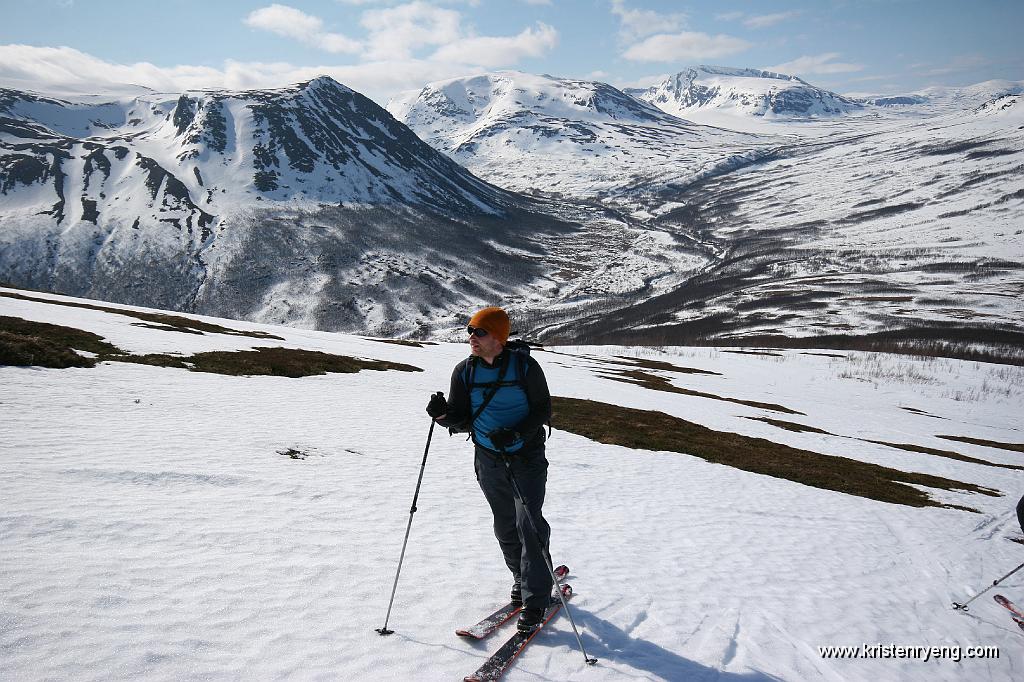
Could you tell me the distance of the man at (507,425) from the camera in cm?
696

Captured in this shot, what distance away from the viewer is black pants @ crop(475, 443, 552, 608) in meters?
7.17

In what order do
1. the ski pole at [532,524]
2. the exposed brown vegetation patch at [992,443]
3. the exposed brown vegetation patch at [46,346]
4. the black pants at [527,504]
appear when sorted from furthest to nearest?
the exposed brown vegetation patch at [992,443]
the exposed brown vegetation patch at [46,346]
the black pants at [527,504]
the ski pole at [532,524]

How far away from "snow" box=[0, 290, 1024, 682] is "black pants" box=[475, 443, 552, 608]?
788 mm

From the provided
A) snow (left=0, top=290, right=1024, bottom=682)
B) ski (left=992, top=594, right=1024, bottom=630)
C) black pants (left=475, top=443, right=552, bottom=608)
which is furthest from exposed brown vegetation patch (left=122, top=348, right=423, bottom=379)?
ski (left=992, top=594, right=1024, bottom=630)

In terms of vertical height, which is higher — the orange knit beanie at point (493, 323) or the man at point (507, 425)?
the orange knit beanie at point (493, 323)

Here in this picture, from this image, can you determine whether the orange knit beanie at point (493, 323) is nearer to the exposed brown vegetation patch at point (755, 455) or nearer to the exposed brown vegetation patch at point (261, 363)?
the exposed brown vegetation patch at point (755, 455)

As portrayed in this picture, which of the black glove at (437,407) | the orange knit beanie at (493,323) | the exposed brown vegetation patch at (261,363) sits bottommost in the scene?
the exposed brown vegetation patch at (261,363)

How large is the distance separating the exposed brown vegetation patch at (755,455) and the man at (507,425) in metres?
18.7

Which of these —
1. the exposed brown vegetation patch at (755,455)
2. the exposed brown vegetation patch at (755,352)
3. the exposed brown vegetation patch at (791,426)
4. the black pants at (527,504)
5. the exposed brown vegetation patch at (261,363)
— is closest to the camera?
the black pants at (527,504)

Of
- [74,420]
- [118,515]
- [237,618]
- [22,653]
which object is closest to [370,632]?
[237,618]

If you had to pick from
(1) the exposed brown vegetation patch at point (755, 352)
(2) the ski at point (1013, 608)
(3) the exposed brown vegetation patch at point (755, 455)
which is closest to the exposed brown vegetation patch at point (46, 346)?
(3) the exposed brown vegetation patch at point (755, 455)

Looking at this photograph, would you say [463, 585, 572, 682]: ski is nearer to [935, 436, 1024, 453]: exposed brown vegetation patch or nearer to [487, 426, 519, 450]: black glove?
[487, 426, 519, 450]: black glove

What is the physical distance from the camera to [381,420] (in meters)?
22.8

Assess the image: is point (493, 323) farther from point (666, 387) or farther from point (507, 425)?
point (666, 387)
